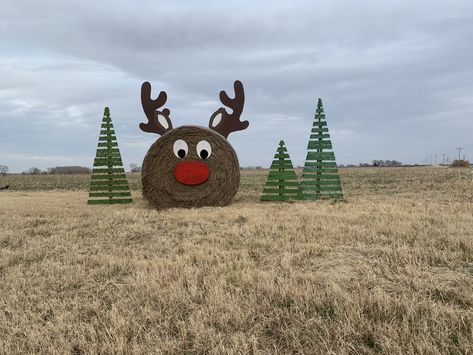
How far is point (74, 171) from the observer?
77.6m

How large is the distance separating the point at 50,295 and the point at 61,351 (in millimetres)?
1389

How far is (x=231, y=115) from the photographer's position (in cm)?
1280

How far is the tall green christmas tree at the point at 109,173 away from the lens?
1402 cm

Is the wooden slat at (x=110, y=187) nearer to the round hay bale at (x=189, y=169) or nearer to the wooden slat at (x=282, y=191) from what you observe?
the round hay bale at (x=189, y=169)

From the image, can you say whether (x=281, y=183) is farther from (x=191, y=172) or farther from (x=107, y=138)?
(x=107, y=138)

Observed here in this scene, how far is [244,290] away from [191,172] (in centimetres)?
789

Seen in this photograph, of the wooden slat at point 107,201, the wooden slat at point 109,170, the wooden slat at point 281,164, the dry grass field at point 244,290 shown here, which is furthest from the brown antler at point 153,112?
the dry grass field at point 244,290

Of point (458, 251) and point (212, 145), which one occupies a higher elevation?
point (212, 145)

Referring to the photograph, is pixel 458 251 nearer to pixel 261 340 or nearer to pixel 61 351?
pixel 261 340

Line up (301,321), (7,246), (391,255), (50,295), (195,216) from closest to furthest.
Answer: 1. (301,321)
2. (50,295)
3. (391,255)
4. (7,246)
5. (195,216)

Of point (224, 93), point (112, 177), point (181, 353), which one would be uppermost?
point (224, 93)

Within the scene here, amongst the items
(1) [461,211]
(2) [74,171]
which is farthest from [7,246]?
(2) [74,171]

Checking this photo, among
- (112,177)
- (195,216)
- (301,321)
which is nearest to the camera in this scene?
(301,321)

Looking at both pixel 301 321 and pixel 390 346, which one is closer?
pixel 390 346
